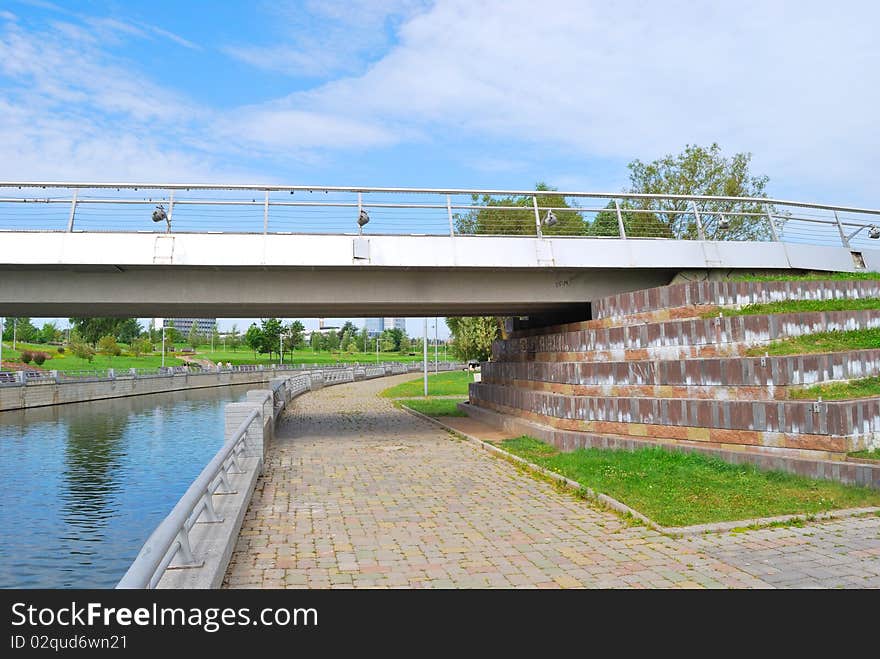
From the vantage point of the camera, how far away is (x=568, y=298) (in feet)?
53.3

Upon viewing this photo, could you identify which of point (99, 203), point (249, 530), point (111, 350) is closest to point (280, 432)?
point (99, 203)

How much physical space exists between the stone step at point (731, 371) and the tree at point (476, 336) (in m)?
23.6

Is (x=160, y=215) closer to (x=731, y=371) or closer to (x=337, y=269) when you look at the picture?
(x=337, y=269)

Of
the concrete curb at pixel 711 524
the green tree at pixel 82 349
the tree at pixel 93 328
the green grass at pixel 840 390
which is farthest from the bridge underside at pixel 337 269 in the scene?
the green tree at pixel 82 349

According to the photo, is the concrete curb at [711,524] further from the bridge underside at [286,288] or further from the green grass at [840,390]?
the bridge underside at [286,288]

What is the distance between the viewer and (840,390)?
10406mm

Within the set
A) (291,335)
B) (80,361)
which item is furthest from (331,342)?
(80,361)

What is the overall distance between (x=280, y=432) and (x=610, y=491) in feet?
42.6

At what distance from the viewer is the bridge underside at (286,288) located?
14609 millimetres

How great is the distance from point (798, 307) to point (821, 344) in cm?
169

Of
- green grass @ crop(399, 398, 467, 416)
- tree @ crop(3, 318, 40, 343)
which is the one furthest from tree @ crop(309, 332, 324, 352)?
green grass @ crop(399, 398, 467, 416)

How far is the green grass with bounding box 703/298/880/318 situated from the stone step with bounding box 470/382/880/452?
240 cm

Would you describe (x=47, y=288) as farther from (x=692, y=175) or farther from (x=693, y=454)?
(x=692, y=175)
